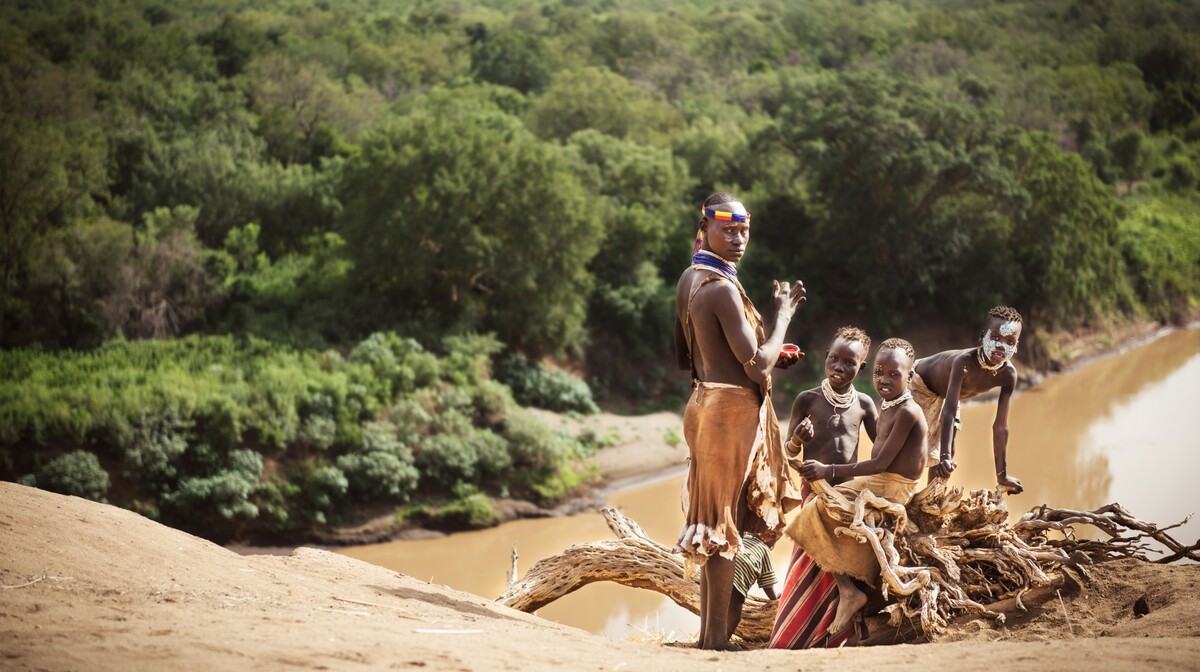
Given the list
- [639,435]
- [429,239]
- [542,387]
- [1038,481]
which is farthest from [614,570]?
[429,239]

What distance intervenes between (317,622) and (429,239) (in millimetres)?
19158

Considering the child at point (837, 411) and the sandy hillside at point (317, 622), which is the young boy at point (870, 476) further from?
the sandy hillside at point (317, 622)

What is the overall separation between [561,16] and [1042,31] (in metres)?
18.3

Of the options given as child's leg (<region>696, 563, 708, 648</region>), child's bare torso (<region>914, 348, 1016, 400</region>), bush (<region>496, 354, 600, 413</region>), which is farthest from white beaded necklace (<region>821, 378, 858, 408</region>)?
bush (<region>496, 354, 600, 413</region>)

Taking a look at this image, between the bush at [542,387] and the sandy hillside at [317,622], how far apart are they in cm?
1651

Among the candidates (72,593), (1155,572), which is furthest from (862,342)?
(72,593)

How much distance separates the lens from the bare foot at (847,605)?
591 cm

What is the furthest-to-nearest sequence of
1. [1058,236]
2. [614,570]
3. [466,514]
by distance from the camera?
[1058,236]
[466,514]
[614,570]

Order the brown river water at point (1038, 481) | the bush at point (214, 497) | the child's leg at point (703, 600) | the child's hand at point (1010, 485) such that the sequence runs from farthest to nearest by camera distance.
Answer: the bush at point (214, 497), the brown river water at point (1038, 481), the child's hand at point (1010, 485), the child's leg at point (703, 600)

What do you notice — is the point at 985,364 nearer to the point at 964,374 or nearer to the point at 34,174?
the point at 964,374

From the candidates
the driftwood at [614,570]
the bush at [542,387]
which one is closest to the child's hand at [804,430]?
the driftwood at [614,570]

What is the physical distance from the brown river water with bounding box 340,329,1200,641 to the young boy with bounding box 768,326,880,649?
6.56 m

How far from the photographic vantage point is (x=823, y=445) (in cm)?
625

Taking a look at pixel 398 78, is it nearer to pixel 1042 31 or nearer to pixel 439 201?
pixel 439 201
